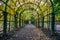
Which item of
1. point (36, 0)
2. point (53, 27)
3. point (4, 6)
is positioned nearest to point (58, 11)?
point (53, 27)

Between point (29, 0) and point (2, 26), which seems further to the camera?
point (29, 0)

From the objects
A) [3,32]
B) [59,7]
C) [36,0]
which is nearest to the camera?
[3,32]

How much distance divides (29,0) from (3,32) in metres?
12.9

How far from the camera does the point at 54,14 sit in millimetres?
10211

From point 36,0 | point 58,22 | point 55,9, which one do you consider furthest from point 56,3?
point 36,0

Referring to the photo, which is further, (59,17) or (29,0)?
(29,0)

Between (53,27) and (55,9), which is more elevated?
(55,9)

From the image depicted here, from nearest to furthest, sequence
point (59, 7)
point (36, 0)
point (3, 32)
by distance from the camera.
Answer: point (3, 32), point (59, 7), point (36, 0)

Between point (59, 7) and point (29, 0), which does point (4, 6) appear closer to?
point (59, 7)

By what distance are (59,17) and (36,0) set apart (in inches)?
457

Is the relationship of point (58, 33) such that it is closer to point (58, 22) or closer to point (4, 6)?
point (58, 22)

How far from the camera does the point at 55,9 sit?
1028cm

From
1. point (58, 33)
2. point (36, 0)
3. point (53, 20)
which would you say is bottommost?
point (58, 33)

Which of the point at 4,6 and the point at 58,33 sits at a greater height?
the point at 4,6
